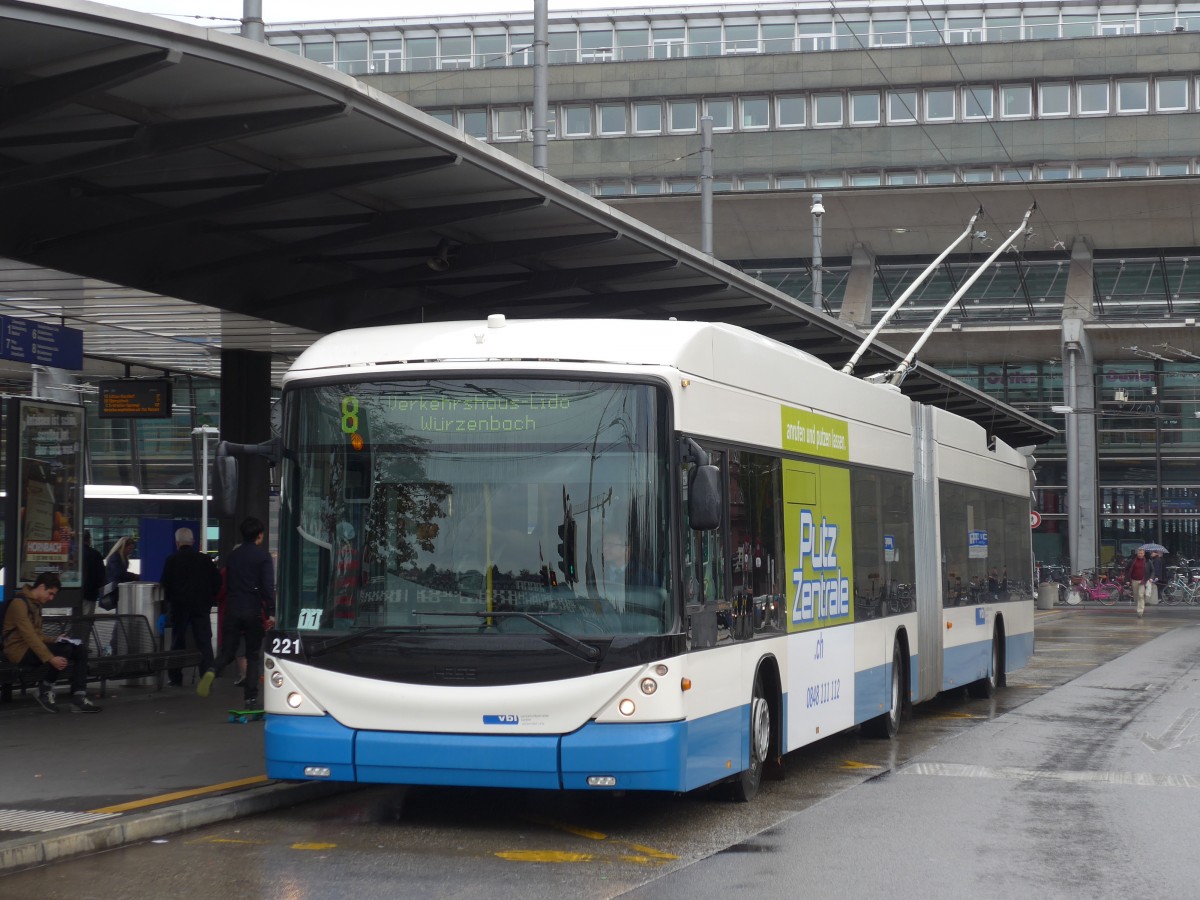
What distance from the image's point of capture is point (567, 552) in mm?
8781

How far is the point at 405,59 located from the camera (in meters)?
53.6

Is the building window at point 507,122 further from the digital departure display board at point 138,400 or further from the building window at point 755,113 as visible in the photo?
the digital departure display board at point 138,400

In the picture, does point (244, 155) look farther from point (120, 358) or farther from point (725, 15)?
point (725, 15)

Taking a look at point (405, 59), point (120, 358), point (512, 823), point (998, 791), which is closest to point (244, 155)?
point (512, 823)

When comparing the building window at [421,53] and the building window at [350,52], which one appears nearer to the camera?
the building window at [421,53]

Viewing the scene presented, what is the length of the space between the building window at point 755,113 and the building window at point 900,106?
11.6 feet

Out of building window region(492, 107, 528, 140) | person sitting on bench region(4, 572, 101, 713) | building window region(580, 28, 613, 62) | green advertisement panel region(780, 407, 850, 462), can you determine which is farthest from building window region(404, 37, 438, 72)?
green advertisement panel region(780, 407, 850, 462)

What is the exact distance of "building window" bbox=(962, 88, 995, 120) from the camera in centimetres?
4756

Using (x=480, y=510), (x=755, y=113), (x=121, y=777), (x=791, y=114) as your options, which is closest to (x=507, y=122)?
(x=755, y=113)

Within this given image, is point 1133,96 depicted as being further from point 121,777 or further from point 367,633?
point 367,633

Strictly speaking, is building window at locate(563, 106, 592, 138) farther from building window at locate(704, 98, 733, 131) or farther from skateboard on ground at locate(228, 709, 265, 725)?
skateboard on ground at locate(228, 709, 265, 725)

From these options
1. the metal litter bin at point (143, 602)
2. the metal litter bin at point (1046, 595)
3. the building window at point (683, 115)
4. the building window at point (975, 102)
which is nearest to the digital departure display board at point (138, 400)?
the metal litter bin at point (143, 602)

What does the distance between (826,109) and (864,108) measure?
109 centimetres

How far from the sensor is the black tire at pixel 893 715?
14242 millimetres
